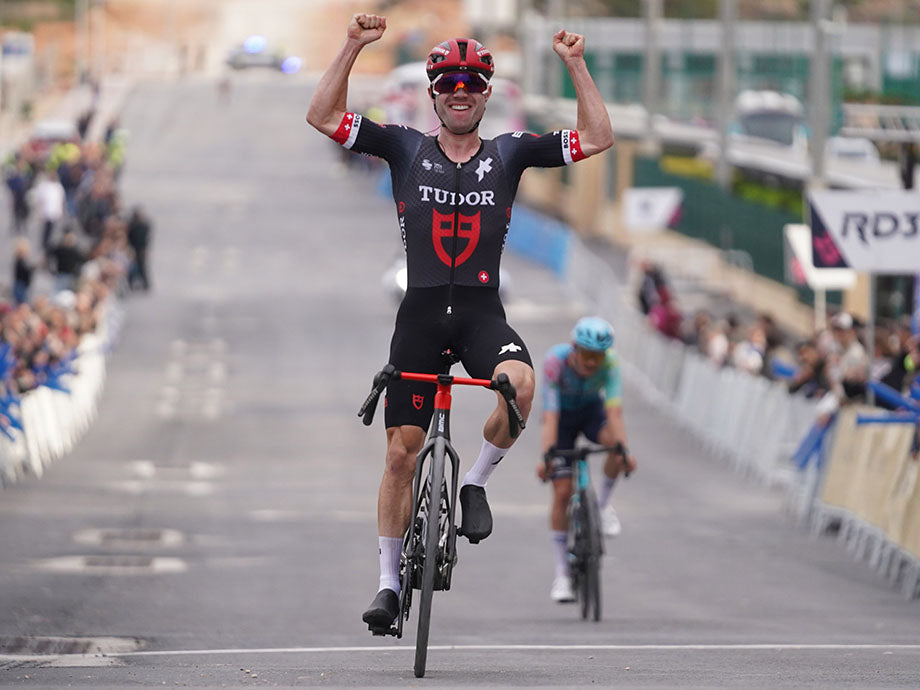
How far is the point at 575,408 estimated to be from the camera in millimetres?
14156

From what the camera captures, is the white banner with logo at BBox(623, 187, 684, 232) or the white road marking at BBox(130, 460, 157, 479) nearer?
the white road marking at BBox(130, 460, 157, 479)

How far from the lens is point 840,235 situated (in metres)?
17.6

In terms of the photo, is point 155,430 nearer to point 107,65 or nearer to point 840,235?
point 840,235

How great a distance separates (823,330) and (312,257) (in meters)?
32.8

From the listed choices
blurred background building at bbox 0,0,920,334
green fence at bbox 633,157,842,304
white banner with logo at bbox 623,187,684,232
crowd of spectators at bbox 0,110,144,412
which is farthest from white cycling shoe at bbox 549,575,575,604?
white banner with logo at bbox 623,187,684,232

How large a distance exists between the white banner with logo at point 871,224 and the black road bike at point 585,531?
14.1ft

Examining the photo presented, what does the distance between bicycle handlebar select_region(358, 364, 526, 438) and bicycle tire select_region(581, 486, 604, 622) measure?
464 cm

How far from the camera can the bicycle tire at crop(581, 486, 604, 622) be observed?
45.0 ft

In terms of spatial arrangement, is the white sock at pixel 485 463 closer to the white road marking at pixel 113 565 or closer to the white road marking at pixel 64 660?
the white road marking at pixel 64 660

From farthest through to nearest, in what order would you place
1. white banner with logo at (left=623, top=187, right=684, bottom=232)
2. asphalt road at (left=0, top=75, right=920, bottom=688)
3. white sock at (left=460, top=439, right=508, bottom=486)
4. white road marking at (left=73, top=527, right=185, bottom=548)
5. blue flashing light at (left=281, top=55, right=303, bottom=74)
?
1. white banner with logo at (left=623, top=187, right=684, bottom=232)
2. white road marking at (left=73, top=527, right=185, bottom=548)
3. blue flashing light at (left=281, top=55, right=303, bottom=74)
4. asphalt road at (left=0, top=75, right=920, bottom=688)
5. white sock at (left=460, top=439, right=508, bottom=486)

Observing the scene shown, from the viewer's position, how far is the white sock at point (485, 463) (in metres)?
9.44

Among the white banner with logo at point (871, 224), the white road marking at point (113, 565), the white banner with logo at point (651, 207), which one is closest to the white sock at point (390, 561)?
the white road marking at point (113, 565)

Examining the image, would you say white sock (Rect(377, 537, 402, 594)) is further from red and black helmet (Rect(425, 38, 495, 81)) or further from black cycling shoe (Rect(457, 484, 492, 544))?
red and black helmet (Rect(425, 38, 495, 81))

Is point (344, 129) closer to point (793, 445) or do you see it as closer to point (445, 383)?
point (445, 383)
